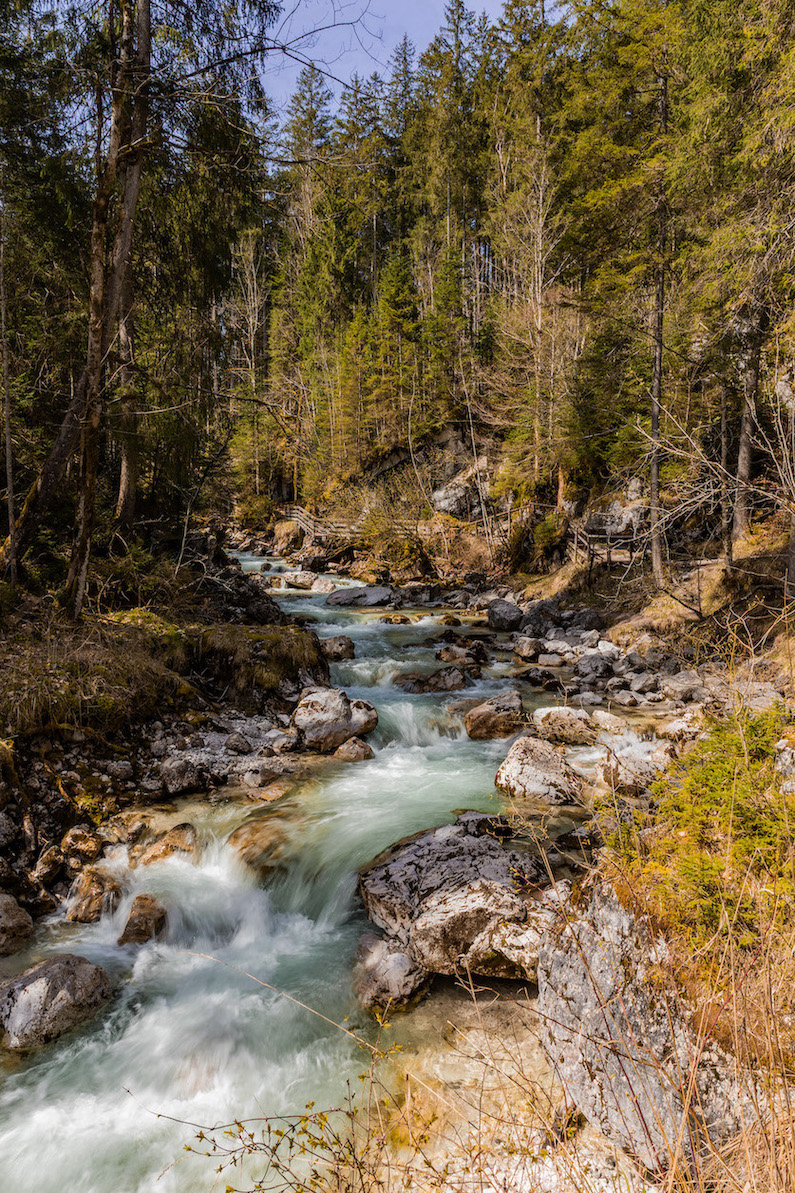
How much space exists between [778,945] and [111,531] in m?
9.94

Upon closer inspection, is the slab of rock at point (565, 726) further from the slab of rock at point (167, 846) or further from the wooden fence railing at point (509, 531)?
the wooden fence railing at point (509, 531)

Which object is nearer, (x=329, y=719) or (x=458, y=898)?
(x=458, y=898)

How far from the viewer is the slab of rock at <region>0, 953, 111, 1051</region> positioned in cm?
366

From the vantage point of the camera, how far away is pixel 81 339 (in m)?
Answer: 9.20

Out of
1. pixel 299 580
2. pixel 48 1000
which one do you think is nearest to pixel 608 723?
pixel 48 1000

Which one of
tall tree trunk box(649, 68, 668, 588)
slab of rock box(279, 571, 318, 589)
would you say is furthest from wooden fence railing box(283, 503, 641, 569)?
slab of rock box(279, 571, 318, 589)

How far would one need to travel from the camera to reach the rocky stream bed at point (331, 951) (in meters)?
2.67

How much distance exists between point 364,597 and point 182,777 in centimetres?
1179

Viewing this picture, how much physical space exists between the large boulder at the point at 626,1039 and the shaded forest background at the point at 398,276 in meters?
3.62

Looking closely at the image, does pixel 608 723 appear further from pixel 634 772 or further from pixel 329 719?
pixel 329 719

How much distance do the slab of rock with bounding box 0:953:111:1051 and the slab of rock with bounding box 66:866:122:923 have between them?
66 cm

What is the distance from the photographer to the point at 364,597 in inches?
700

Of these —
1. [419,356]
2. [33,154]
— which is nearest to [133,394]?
[33,154]

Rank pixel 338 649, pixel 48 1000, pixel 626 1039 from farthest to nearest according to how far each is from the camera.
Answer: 1. pixel 338 649
2. pixel 48 1000
3. pixel 626 1039
